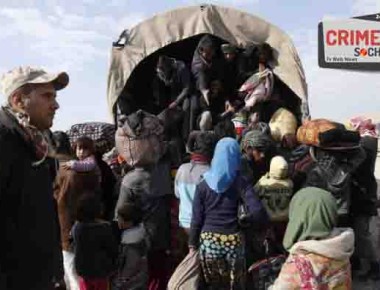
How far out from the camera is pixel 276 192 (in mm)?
6340

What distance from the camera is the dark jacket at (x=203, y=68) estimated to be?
8.62 meters

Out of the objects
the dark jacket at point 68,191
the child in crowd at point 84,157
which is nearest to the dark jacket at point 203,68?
the child in crowd at point 84,157

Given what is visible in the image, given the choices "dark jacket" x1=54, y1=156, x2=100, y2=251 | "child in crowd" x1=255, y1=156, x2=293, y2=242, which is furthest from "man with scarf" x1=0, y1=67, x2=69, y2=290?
"child in crowd" x1=255, y1=156, x2=293, y2=242

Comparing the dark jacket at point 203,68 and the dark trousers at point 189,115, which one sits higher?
the dark jacket at point 203,68

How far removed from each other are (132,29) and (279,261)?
3860 millimetres

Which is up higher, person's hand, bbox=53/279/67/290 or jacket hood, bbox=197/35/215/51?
jacket hood, bbox=197/35/215/51

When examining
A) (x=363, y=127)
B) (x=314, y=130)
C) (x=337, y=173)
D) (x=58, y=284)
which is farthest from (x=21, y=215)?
(x=363, y=127)

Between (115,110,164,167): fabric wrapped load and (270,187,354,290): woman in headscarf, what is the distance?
6.17ft

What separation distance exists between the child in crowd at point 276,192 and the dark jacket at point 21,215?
3243 mm

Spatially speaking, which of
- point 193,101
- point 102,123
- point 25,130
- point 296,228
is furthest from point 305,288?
point 193,101

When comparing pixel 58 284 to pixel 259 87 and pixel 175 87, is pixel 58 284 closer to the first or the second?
pixel 259 87

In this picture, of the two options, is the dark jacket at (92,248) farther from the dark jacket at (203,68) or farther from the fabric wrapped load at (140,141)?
the dark jacket at (203,68)

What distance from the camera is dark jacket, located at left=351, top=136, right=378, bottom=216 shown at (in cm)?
691

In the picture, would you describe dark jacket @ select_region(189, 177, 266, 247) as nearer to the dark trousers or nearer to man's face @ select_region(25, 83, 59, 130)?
man's face @ select_region(25, 83, 59, 130)
